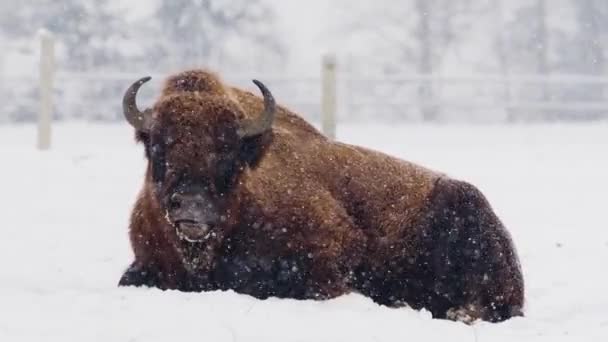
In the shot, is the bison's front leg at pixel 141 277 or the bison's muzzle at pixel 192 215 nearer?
the bison's muzzle at pixel 192 215

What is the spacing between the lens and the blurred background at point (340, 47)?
3209cm

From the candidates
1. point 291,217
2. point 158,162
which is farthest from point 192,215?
point 291,217

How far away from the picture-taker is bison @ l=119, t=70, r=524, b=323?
553 centimetres

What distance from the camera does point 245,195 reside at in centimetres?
593

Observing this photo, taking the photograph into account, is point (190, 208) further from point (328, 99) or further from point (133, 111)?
point (328, 99)

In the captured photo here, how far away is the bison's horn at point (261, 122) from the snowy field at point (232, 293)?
36.7 inches

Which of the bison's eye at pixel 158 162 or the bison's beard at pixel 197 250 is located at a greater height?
the bison's eye at pixel 158 162

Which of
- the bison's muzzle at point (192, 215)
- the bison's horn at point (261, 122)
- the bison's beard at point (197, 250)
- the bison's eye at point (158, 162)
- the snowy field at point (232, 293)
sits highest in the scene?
the bison's horn at point (261, 122)

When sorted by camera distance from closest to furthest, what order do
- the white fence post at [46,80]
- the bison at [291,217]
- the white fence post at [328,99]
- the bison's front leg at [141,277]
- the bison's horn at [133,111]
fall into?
the bison at [291,217], the bison's horn at [133,111], the bison's front leg at [141,277], the white fence post at [328,99], the white fence post at [46,80]

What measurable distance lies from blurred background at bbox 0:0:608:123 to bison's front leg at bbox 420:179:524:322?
68.7 ft

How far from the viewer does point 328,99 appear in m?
Result: 12.8

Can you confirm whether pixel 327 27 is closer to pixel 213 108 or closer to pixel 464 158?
pixel 464 158

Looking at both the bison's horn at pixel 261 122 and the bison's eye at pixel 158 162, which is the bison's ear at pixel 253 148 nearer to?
the bison's horn at pixel 261 122

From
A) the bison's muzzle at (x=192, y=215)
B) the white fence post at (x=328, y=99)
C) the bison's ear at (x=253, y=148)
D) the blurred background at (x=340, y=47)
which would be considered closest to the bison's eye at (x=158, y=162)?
the bison's muzzle at (x=192, y=215)
